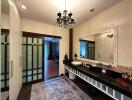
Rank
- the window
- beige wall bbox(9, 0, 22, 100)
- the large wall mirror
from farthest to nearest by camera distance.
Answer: the window
the large wall mirror
beige wall bbox(9, 0, 22, 100)

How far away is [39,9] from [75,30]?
2.38m

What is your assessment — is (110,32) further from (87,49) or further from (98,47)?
(87,49)

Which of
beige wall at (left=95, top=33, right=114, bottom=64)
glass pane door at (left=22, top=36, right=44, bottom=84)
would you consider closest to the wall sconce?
beige wall at (left=95, top=33, right=114, bottom=64)

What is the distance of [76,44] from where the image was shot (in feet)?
15.3

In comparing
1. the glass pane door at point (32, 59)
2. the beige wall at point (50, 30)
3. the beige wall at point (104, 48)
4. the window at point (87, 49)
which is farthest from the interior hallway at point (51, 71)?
the beige wall at point (104, 48)

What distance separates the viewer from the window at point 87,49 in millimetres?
3420

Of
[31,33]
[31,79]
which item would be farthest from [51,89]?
Result: [31,33]

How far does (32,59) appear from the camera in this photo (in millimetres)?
3871

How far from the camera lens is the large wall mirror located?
2.50 meters

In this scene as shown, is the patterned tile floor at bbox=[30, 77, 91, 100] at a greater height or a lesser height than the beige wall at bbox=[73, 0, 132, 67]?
lesser

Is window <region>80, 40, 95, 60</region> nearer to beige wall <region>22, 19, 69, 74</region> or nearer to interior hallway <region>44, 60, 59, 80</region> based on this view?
beige wall <region>22, 19, 69, 74</region>

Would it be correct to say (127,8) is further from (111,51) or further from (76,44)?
(76,44)

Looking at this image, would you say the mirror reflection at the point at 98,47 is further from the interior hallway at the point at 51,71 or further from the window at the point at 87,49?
the interior hallway at the point at 51,71

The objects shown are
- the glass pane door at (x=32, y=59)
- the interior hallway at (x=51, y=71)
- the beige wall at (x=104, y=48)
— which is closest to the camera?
the beige wall at (x=104, y=48)
